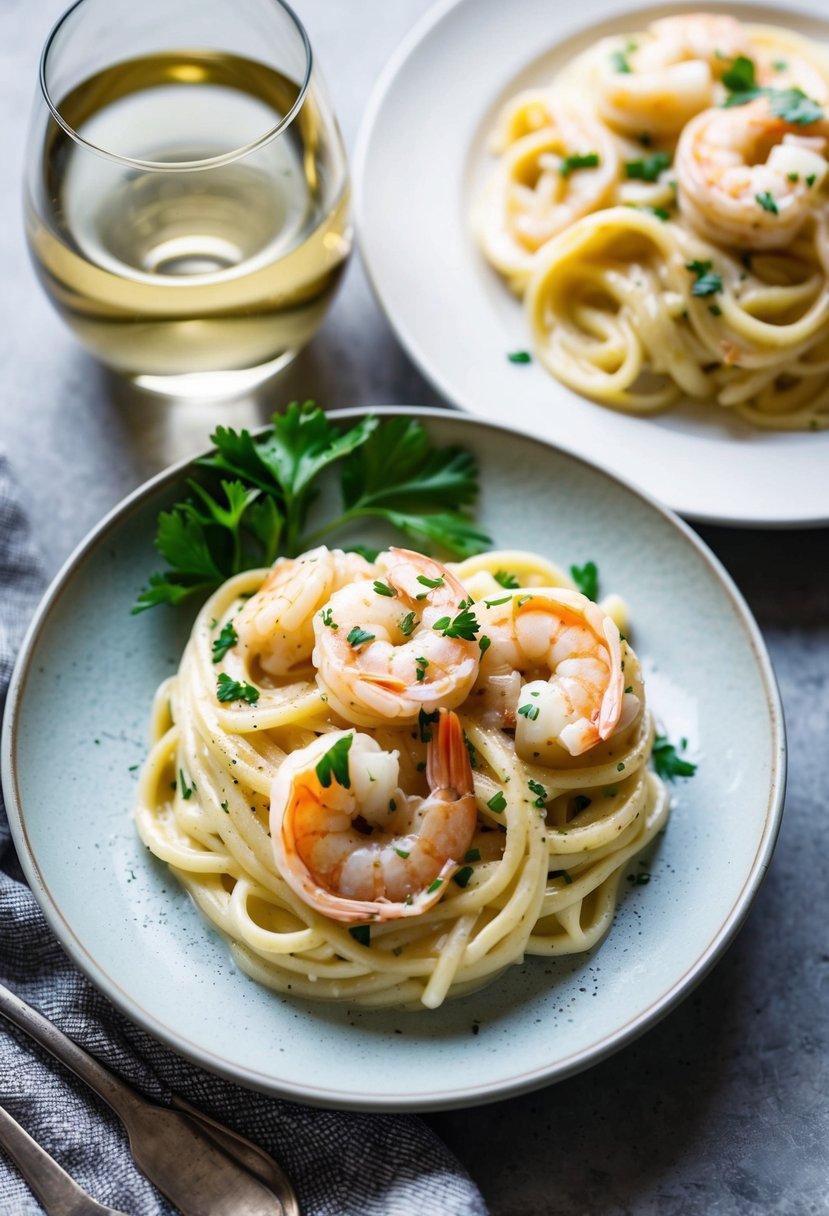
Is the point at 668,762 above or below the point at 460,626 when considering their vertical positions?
below

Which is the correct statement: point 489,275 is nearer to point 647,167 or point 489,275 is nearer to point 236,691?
point 647,167

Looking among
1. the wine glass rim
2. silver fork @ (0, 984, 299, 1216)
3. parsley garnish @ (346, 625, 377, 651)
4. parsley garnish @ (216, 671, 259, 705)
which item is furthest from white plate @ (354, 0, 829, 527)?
silver fork @ (0, 984, 299, 1216)

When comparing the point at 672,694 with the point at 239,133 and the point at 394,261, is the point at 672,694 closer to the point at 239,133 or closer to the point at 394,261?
the point at 394,261

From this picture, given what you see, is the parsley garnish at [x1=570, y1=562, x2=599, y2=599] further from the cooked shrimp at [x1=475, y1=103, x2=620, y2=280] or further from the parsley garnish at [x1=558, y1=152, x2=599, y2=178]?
the parsley garnish at [x1=558, y1=152, x2=599, y2=178]

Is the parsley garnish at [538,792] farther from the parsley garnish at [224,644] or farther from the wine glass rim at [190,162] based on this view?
the wine glass rim at [190,162]

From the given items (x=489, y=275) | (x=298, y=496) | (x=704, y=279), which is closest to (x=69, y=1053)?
(x=298, y=496)

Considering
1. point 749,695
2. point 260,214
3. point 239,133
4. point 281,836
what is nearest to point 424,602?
point 281,836
